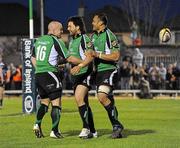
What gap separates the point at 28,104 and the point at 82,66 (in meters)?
8.11

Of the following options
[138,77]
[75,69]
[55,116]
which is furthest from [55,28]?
[138,77]

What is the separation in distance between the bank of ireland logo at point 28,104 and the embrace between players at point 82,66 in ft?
23.4

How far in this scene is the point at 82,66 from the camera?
1236cm

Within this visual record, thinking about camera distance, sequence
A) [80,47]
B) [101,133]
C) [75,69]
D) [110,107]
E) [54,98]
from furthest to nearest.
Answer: [101,133]
[54,98]
[80,47]
[110,107]
[75,69]

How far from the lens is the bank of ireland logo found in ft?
66.2

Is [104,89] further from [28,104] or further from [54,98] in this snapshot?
[28,104]

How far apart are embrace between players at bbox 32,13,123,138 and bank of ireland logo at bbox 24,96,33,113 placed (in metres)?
7.14

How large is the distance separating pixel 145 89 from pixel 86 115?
2084 cm

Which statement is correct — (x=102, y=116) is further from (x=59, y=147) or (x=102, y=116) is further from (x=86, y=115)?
(x=59, y=147)

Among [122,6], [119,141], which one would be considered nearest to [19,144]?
[119,141]

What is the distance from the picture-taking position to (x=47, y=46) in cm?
1295

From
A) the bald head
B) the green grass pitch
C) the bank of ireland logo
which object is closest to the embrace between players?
the bald head

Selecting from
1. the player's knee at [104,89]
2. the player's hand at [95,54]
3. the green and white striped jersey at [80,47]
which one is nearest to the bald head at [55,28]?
the green and white striped jersey at [80,47]

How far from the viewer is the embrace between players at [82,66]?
12.6 metres
